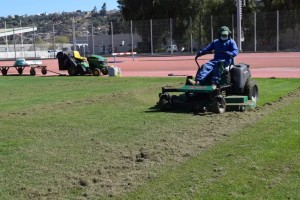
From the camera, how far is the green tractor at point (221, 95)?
9.82 meters

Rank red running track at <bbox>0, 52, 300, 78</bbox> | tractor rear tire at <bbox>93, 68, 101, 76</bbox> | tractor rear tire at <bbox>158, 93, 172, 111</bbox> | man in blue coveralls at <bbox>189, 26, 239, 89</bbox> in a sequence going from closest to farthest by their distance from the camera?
1. man in blue coveralls at <bbox>189, 26, 239, 89</bbox>
2. tractor rear tire at <bbox>158, 93, 172, 111</bbox>
3. red running track at <bbox>0, 52, 300, 78</bbox>
4. tractor rear tire at <bbox>93, 68, 101, 76</bbox>

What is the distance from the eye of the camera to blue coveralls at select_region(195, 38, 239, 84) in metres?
10.2

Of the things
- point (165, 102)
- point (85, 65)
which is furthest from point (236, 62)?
point (165, 102)

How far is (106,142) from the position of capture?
24.3 feet

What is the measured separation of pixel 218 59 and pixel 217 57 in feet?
0.33

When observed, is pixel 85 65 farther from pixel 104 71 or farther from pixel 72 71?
pixel 104 71

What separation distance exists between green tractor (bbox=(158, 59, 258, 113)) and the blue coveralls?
5.2 inches

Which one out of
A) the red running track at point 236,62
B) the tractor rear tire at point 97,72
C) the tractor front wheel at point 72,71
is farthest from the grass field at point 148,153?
the tractor front wheel at point 72,71

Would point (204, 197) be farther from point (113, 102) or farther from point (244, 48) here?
point (244, 48)

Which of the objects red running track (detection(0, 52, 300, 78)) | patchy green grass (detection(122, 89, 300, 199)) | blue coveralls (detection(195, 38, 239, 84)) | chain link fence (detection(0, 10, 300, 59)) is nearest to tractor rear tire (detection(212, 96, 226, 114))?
blue coveralls (detection(195, 38, 239, 84))

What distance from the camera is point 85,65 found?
926 inches

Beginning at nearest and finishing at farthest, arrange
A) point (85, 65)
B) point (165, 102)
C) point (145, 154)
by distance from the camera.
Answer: point (145, 154)
point (165, 102)
point (85, 65)

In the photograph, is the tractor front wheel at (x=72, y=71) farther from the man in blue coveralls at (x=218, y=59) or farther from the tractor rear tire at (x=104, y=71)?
the man in blue coveralls at (x=218, y=59)

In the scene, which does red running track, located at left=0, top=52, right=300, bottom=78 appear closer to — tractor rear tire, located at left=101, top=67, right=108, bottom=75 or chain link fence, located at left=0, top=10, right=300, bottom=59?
tractor rear tire, located at left=101, top=67, right=108, bottom=75
